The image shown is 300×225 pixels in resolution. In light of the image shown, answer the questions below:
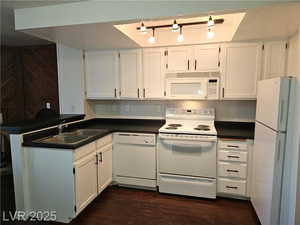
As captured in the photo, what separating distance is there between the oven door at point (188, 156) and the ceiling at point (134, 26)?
54.4 inches

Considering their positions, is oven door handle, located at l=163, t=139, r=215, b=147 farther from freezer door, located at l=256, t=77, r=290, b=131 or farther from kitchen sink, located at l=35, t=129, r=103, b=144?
kitchen sink, located at l=35, t=129, r=103, b=144

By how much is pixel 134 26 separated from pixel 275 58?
6.37 feet

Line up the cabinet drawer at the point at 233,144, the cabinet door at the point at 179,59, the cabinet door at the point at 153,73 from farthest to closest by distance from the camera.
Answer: the cabinet door at the point at 153,73, the cabinet door at the point at 179,59, the cabinet drawer at the point at 233,144

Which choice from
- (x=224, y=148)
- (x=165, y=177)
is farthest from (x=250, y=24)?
(x=165, y=177)

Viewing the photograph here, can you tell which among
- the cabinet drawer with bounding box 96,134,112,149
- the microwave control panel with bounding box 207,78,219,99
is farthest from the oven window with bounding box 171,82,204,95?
the cabinet drawer with bounding box 96,134,112,149

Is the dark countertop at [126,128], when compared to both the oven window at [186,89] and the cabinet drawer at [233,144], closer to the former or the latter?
the cabinet drawer at [233,144]

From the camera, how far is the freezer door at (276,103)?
5.44 ft

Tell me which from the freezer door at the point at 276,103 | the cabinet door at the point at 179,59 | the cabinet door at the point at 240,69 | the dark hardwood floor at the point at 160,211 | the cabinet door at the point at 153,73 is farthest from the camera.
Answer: the cabinet door at the point at 153,73

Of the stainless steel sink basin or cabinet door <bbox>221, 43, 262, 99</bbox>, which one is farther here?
cabinet door <bbox>221, 43, 262, 99</bbox>

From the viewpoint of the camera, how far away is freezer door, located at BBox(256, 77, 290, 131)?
5.44 feet

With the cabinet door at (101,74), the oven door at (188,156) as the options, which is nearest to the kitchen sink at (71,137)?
the cabinet door at (101,74)

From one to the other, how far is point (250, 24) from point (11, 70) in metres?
4.36

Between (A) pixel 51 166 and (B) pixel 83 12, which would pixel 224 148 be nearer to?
(A) pixel 51 166

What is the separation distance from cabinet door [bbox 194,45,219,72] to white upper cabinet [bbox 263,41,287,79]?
0.64 m
